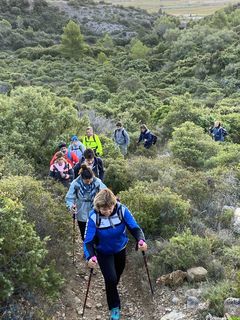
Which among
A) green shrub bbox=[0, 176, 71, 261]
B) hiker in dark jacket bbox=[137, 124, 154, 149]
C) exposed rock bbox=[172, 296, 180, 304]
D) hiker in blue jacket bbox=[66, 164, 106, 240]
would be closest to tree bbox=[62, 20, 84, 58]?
hiker in dark jacket bbox=[137, 124, 154, 149]

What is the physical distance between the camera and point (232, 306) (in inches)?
A: 203

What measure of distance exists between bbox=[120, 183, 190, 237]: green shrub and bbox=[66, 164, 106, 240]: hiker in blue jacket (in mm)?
1100

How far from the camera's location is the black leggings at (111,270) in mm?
5203

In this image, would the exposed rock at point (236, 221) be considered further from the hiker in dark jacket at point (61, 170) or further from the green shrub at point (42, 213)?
the hiker in dark jacket at point (61, 170)

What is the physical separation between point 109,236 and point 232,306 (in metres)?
1.62

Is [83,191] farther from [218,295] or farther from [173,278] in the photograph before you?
[218,295]

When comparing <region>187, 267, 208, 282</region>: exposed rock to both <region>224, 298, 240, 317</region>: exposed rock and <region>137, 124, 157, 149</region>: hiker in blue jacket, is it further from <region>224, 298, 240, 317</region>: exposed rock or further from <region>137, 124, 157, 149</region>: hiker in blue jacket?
<region>137, 124, 157, 149</region>: hiker in blue jacket

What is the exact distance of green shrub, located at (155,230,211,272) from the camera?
6.36m

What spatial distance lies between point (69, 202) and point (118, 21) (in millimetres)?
75365

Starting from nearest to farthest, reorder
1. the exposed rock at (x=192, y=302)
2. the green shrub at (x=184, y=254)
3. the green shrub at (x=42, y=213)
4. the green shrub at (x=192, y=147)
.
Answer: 1. the exposed rock at (x=192, y=302)
2. the green shrub at (x=184, y=254)
3. the green shrub at (x=42, y=213)
4. the green shrub at (x=192, y=147)

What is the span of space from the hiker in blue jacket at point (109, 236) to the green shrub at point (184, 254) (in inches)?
51.2

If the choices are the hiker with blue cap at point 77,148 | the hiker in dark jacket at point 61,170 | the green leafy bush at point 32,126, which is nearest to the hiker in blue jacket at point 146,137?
the green leafy bush at point 32,126

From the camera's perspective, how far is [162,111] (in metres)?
21.6

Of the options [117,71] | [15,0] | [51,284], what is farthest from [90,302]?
[15,0]
